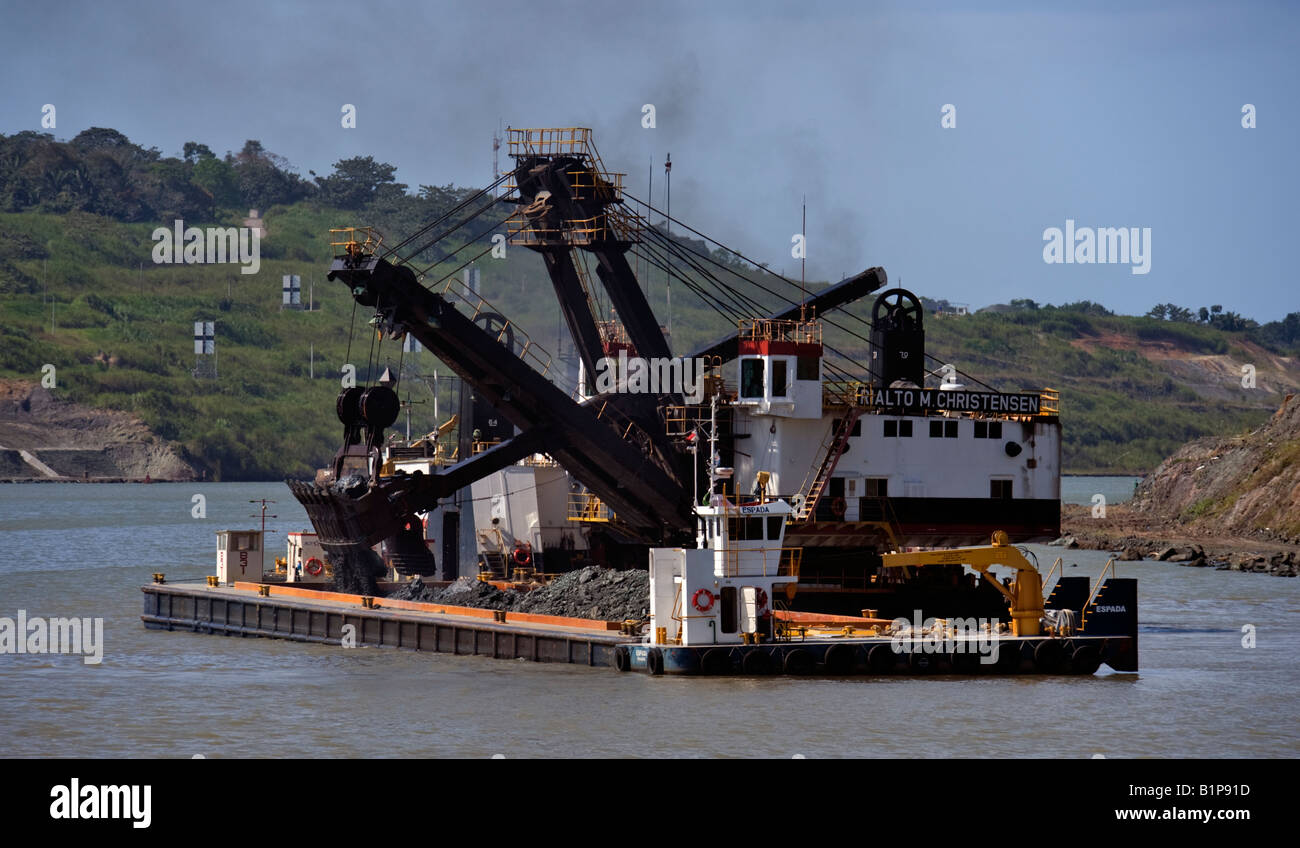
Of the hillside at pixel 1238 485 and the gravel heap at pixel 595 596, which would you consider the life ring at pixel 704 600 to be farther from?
the hillside at pixel 1238 485

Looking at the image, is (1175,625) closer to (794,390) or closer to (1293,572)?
(794,390)

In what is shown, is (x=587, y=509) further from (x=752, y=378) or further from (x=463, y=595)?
(x=752, y=378)

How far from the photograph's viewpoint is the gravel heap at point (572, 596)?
133 feet

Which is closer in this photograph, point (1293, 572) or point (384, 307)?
point (384, 307)

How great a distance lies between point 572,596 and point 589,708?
10250mm

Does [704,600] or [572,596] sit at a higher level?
[704,600]
